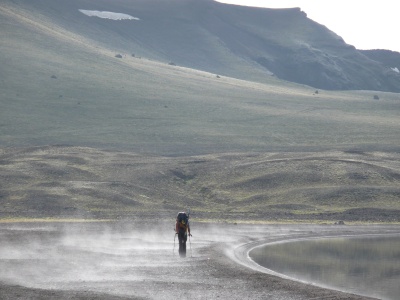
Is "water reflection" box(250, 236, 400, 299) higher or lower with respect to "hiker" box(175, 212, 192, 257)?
lower

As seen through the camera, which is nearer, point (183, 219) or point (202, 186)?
point (183, 219)

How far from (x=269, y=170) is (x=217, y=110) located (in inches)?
2466

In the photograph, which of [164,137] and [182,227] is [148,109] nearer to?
[164,137]

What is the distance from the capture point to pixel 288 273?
3375cm

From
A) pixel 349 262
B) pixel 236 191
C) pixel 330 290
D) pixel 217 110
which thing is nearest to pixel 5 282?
pixel 330 290

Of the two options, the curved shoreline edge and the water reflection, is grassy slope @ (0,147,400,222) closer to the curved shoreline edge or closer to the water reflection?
the curved shoreline edge

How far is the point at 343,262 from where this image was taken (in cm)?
3800

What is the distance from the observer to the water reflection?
31547 millimetres

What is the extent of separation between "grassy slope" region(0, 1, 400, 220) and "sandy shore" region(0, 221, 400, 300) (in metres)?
10.2

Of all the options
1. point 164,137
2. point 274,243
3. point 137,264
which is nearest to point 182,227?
point 137,264

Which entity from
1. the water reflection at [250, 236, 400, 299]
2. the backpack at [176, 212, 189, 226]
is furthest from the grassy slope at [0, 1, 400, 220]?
the backpack at [176, 212, 189, 226]

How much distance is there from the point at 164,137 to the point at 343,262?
81599mm

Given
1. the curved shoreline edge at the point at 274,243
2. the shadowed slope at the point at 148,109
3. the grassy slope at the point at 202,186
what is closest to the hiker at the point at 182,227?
the curved shoreline edge at the point at 274,243

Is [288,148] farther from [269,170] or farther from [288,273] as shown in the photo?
[288,273]
